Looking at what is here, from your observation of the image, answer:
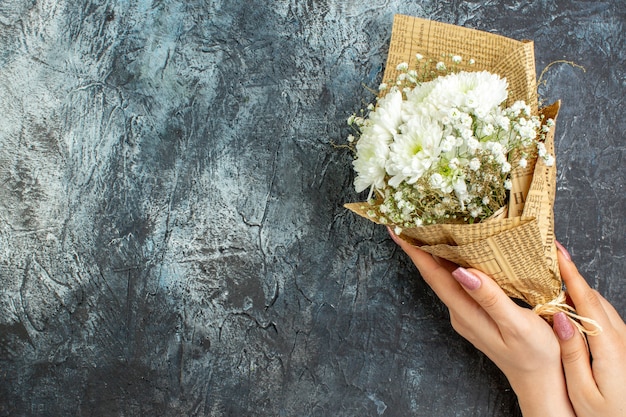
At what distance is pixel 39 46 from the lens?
120 centimetres

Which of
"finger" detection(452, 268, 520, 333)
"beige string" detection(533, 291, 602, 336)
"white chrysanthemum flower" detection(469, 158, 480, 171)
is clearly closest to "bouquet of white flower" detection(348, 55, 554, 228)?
"white chrysanthemum flower" detection(469, 158, 480, 171)

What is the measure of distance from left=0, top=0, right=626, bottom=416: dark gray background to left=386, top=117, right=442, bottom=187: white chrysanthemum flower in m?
0.36

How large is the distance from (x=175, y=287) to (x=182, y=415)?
0.30 m

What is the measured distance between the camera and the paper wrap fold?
89 centimetres

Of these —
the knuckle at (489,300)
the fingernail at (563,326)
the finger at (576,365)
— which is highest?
the knuckle at (489,300)

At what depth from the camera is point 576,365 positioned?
1053mm

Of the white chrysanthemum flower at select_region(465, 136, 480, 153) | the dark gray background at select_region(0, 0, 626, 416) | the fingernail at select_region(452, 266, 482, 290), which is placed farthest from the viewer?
the dark gray background at select_region(0, 0, 626, 416)

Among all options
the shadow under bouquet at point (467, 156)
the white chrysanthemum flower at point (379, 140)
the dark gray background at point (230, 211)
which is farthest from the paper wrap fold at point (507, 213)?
the dark gray background at point (230, 211)

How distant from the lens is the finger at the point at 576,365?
1.03 m

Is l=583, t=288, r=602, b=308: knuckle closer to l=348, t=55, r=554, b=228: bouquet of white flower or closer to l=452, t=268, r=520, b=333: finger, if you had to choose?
l=452, t=268, r=520, b=333: finger

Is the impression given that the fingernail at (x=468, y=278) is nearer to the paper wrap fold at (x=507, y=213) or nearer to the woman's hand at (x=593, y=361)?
the paper wrap fold at (x=507, y=213)

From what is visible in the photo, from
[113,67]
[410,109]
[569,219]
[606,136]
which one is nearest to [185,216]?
[113,67]

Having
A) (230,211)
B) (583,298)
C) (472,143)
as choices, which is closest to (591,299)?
(583,298)

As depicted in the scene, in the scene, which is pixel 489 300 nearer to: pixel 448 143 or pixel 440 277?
pixel 440 277
